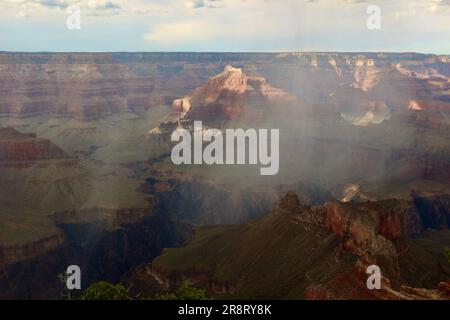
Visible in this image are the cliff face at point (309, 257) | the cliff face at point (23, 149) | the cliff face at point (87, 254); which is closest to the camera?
the cliff face at point (309, 257)

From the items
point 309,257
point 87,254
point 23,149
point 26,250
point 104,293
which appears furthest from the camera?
point 23,149

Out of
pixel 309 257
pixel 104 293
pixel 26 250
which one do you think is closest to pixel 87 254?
pixel 26 250

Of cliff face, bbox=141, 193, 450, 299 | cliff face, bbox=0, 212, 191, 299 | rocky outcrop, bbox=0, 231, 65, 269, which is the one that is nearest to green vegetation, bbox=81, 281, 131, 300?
cliff face, bbox=141, 193, 450, 299

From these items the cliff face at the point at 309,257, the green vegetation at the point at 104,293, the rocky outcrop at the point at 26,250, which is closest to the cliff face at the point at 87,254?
the rocky outcrop at the point at 26,250

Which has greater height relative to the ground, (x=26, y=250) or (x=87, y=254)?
(x=26, y=250)

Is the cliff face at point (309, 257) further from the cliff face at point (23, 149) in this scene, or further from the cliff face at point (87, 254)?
the cliff face at point (23, 149)

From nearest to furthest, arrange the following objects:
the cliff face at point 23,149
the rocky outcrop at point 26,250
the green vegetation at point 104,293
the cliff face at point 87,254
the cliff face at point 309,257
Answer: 1. the green vegetation at point 104,293
2. the cliff face at point 309,257
3. the cliff face at point 87,254
4. the rocky outcrop at point 26,250
5. the cliff face at point 23,149

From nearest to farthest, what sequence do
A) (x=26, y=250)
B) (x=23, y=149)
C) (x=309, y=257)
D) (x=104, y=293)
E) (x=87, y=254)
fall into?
(x=104, y=293)
(x=309, y=257)
(x=26, y=250)
(x=87, y=254)
(x=23, y=149)

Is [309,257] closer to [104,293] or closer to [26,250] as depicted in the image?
[104,293]

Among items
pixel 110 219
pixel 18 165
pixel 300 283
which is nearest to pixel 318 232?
pixel 300 283
